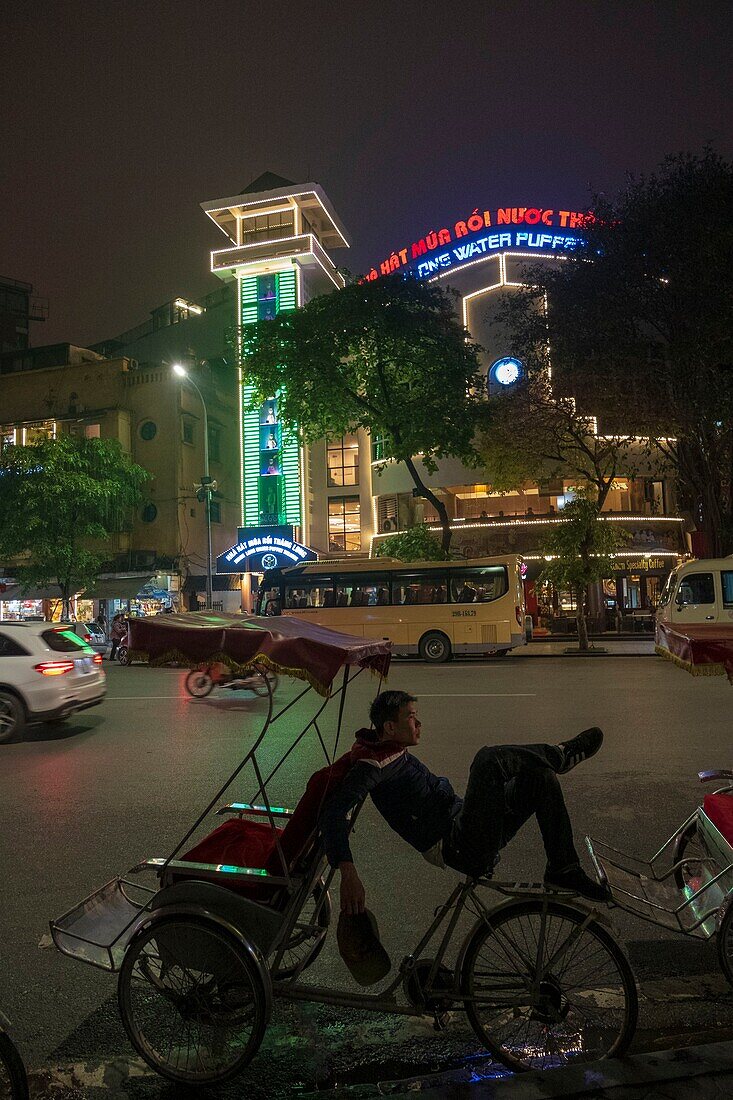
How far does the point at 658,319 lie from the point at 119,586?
26704mm

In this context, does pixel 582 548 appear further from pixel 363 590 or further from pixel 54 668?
pixel 54 668

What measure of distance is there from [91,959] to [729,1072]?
272cm

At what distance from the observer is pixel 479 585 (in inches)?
920

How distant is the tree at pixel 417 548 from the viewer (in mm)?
27828

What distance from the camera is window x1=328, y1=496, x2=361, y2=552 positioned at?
3844cm

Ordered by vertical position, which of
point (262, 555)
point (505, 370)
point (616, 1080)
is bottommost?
point (616, 1080)

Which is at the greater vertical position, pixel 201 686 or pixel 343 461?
pixel 343 461

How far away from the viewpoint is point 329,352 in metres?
26.2

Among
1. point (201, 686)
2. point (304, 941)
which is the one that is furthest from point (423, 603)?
point (304, 941)

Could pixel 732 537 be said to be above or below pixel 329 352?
below

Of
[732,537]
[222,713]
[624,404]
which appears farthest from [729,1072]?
[732,537]

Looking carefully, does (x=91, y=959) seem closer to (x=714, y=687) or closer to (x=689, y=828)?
(x=689, y=828)

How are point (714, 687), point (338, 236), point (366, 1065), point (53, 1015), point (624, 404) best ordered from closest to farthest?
1. point (366, 1065)
2. point (53, 1015)
3. point (714, 687)
4. point (624, 404)
5. point (338, 236)

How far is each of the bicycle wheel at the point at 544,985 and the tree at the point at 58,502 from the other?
32421 mm
